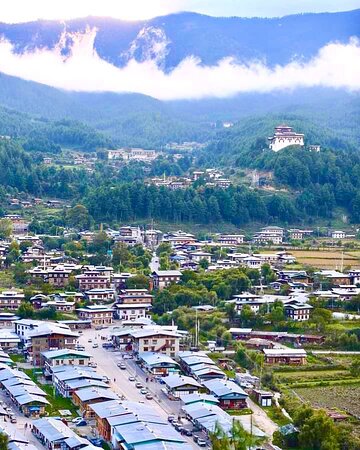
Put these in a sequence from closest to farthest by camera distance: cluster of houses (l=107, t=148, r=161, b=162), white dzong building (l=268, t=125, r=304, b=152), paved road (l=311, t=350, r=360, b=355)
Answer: paved road (l=311, t=350, r=360, b=355), white dzong building (l=268, t=125, r=304, b=152), cluster of houses (l=107, t=148, r=161, b=162)

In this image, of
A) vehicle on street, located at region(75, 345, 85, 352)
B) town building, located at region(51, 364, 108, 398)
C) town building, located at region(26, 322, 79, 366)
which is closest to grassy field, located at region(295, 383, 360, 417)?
town building, located at region(51, 364, 108, 398)

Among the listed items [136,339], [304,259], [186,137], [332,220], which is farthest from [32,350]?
[186,137]

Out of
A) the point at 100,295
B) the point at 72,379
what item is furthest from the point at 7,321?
the point at 72,379

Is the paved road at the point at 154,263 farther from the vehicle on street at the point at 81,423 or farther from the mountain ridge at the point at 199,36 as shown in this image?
the mountain ridge at the point at 199,36

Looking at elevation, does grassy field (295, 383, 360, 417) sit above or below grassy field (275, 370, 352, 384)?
below

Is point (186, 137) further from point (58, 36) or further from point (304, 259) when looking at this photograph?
point (304, 259)

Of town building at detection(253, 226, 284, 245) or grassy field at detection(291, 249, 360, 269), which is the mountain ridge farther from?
grassy field at detection(291, 249, 360, 269)
